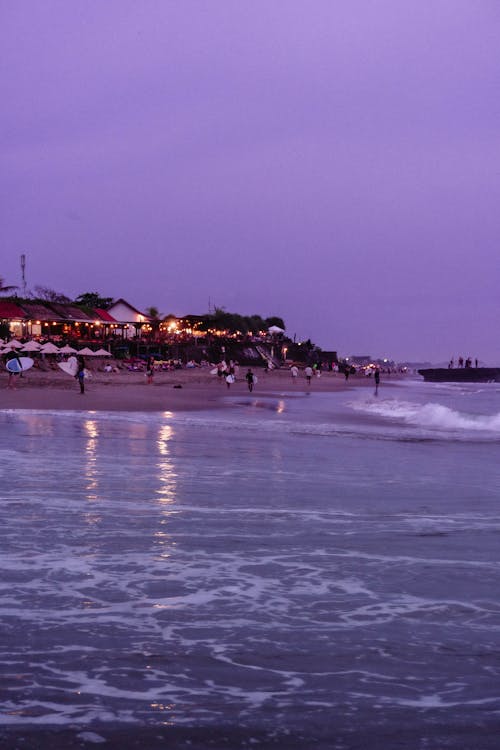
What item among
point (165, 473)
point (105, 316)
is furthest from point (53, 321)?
point (165, 473)

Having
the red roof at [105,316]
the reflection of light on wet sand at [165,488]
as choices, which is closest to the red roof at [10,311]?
the red roof at [105,316]

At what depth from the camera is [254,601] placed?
595cm

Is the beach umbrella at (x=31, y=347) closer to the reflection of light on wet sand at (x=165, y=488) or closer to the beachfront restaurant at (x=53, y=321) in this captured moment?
the beachfront restaurant at (x=53, y=321)

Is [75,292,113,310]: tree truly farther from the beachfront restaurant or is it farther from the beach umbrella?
the beach umbrella

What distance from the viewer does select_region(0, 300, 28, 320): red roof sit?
82.2m

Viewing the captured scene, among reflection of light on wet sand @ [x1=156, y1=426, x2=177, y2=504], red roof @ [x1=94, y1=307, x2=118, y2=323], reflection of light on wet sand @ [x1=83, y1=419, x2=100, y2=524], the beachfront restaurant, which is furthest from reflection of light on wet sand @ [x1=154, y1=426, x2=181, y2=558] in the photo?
red roof @ [x1=94, y1=307, x2=118, y2=323]

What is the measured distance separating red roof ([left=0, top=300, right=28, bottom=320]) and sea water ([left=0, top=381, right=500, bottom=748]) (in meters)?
72.4

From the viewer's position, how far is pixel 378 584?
21.1ft

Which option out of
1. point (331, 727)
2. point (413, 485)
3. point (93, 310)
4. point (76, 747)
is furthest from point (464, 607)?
point (93, 310)

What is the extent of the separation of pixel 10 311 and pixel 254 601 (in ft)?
268

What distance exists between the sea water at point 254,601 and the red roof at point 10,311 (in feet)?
237

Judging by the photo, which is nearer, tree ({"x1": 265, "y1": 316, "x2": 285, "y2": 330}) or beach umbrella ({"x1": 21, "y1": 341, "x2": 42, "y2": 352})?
beach umbrella ({"x1": 21, "y1": 341, "x2": 42, "y2": 352})

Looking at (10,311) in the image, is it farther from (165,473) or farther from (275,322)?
(275,322)

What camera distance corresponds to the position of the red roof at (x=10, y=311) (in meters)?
82.2
